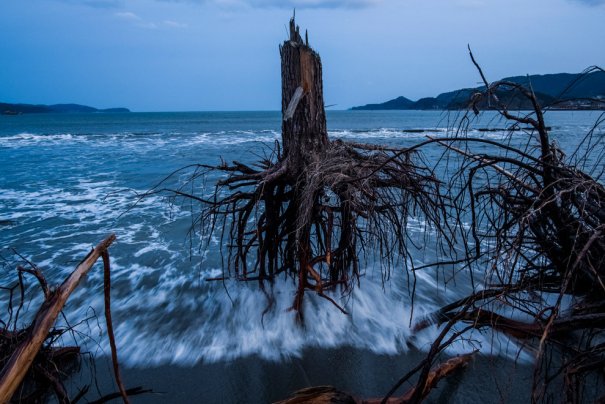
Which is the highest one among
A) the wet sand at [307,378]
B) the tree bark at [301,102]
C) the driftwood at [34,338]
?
the tree bark at [301,102]

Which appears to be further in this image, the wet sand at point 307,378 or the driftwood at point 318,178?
the driftwood at point 318,178

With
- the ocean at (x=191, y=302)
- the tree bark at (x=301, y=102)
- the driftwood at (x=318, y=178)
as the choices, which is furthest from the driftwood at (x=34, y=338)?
the tree bark at (x=301, y=102)

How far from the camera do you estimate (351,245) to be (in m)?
4.77

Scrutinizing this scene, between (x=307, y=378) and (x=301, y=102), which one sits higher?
(x=301, y=102)

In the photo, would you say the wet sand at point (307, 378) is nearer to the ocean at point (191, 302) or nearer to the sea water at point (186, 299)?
the ocean at point (191, 302)

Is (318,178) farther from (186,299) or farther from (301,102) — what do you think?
(186,299)

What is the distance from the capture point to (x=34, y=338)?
1938 mm

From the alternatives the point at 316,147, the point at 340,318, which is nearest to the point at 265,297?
the point at 340,318

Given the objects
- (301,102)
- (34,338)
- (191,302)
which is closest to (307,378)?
(191,302)

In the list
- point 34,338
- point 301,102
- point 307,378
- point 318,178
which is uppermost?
point 301,102

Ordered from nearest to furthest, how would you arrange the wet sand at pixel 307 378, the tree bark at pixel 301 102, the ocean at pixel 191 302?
the wet sand at pixel 307 378 → the tree bark at pixel 301 102 → the ocean at pixel 191 302

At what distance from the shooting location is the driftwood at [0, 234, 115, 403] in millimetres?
1829

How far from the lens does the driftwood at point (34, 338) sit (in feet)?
6.00

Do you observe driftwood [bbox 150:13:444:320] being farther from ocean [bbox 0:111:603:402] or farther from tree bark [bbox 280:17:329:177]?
ocean [bbox 0:111:603:402]
